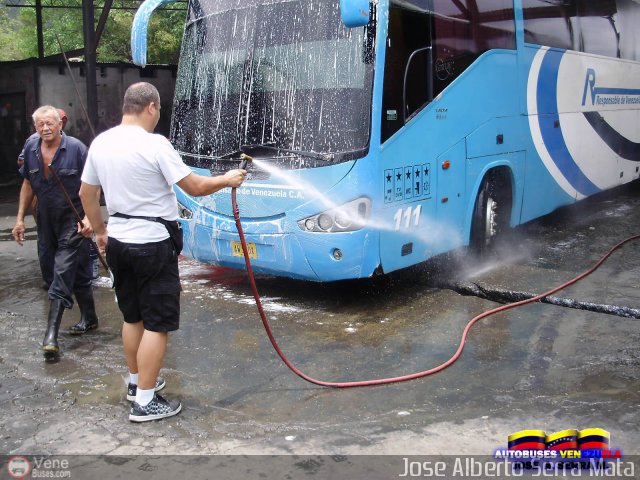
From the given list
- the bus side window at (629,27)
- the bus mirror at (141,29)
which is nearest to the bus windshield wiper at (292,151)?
the bus mirror at (141,29)

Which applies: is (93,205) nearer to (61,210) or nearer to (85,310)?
(61,210)

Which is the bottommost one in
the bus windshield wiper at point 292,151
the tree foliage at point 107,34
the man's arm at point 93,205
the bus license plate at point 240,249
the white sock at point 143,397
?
the white sock at point 143,397

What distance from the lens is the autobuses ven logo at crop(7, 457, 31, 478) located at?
11.7 ft

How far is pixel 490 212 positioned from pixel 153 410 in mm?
4899

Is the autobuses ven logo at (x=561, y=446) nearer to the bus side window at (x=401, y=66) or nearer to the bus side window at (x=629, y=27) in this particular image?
the bus side window at (x=401, y=66)

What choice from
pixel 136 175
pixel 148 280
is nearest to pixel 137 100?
pixel 136 175

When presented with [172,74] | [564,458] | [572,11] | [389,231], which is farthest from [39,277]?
[172,74]

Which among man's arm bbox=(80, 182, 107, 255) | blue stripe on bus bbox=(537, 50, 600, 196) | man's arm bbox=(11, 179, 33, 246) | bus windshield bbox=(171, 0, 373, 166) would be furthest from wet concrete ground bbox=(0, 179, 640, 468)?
blue stripe on bus bbox=(537, 50, 600, 196)

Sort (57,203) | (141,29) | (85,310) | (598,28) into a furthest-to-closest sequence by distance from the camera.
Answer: (598,28) → (141,29) → (85,310) → (57,203)

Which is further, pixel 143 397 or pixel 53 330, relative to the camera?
pixel 53 330

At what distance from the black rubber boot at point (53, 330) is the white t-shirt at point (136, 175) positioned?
1.63 meters

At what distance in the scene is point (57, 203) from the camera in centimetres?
561

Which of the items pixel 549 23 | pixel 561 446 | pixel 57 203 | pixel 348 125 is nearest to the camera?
pixel 561 446

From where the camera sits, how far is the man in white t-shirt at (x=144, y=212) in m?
3.99
